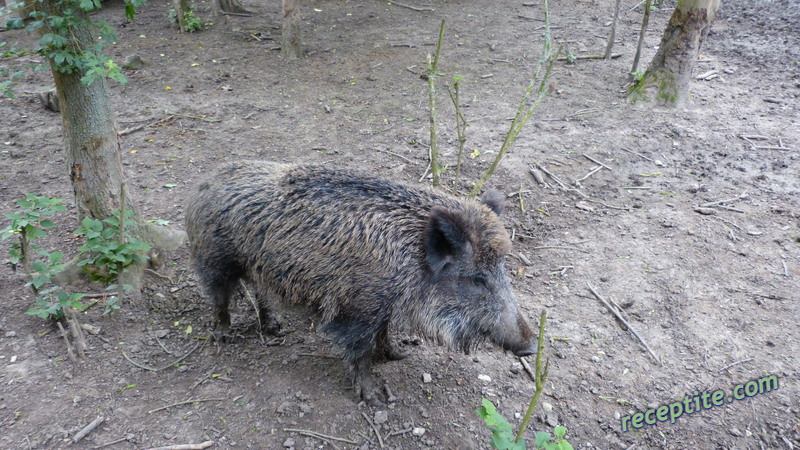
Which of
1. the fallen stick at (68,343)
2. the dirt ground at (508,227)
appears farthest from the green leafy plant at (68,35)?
the dirt ground at (508,227)

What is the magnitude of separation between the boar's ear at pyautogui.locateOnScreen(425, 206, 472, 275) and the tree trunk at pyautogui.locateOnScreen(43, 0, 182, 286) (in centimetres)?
253

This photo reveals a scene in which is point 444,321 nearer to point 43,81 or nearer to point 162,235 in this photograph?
point 162,235

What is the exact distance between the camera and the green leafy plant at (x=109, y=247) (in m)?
3.72

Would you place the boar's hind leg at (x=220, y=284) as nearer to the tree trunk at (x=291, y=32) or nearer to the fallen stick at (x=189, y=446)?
the fallen stick at (x=189, y=446)

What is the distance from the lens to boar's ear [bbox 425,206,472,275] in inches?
123

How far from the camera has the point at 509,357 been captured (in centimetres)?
394

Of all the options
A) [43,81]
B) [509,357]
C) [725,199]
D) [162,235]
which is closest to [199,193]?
[162,235]

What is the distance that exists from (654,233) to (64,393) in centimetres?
504

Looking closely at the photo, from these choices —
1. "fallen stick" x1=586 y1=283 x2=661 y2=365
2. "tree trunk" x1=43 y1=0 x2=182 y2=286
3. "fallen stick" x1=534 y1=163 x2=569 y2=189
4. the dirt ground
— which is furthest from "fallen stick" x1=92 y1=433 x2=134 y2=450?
"fallen stick" x1=534 y1=163 x2=569 y2=189

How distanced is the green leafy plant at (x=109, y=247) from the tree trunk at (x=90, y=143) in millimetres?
268

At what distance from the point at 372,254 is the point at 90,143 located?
240 cm

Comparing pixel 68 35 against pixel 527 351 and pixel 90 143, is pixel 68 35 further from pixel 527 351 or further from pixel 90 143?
pixel 527 351

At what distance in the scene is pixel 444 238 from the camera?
322cm

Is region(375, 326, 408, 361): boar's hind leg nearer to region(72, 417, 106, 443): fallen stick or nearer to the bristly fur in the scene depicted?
the bristly fur
